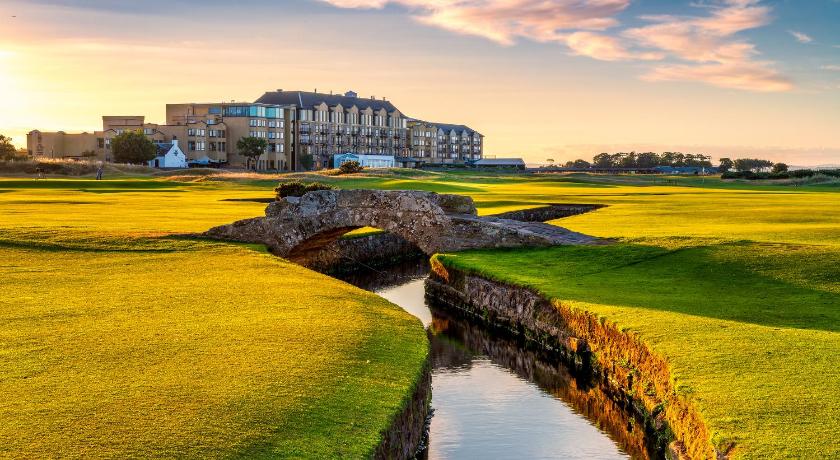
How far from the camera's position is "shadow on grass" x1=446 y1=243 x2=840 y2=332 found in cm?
2452

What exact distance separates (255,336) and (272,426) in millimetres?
6270

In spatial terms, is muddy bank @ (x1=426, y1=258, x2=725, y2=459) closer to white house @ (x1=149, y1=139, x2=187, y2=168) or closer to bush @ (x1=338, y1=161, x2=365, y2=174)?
bush @ (x1=338, y1=161, x2=365, y2=174)

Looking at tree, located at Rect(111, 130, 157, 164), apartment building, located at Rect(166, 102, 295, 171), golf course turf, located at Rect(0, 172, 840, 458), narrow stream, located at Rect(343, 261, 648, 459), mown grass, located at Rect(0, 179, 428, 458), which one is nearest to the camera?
mown grass, located at Rect(0, 179, 428, 458)

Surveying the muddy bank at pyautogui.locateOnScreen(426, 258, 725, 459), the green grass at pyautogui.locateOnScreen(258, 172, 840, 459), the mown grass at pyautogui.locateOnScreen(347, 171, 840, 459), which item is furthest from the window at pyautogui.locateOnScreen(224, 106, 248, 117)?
the muddy bank at pyautogui.locateOnScreen(426, 258, 725, 459)

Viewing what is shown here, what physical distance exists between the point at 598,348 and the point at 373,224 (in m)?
15.8

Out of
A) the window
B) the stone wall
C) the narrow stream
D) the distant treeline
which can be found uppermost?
the window

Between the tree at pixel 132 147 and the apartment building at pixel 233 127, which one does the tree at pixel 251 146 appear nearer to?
the apartment building at pixel 233 127

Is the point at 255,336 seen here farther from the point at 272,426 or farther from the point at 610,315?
the point at 610,315

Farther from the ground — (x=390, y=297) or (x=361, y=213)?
(x=361, y=213)

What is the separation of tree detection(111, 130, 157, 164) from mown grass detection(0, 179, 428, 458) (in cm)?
13724

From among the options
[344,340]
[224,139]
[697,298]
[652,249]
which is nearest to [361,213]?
[652,249]

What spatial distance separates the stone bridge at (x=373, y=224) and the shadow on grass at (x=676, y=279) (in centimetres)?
86

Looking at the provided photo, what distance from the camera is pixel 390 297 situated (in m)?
37.3

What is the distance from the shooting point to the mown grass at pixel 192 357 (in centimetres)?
1309
